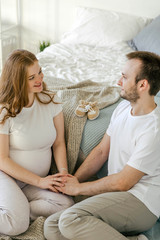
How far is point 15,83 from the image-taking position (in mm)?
1576

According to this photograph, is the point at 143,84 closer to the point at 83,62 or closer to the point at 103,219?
the point at 103,219

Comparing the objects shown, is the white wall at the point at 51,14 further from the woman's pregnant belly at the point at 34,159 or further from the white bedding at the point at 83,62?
the woman's pregnant belly at the point at 34,159

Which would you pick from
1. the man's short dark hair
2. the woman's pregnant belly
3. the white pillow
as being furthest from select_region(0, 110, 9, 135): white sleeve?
the white pillow

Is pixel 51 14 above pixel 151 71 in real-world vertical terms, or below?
below

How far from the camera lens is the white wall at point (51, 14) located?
3629 mm

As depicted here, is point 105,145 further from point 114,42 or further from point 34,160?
point 114,42

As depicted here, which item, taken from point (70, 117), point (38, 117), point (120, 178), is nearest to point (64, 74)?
point (70, 117)

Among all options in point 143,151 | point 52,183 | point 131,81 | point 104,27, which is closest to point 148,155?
point 143,151

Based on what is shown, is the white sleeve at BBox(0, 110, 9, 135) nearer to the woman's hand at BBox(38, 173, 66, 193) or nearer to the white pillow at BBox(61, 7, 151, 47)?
the woman's hand at BBox(38, 173, 66, 193)

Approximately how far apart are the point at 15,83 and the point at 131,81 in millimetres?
552

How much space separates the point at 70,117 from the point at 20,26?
8.60 feet

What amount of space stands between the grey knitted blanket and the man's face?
362mm

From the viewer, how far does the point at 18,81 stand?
1.58 meters

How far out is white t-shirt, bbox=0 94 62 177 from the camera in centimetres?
162
